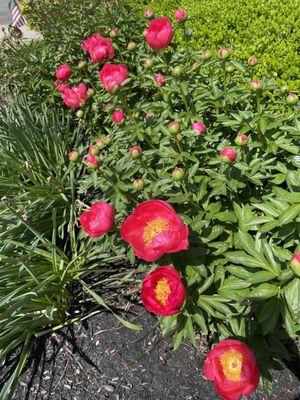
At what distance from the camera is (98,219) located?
1500 mm

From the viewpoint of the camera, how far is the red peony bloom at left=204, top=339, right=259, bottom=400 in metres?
1.22

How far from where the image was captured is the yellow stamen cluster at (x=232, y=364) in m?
1.24

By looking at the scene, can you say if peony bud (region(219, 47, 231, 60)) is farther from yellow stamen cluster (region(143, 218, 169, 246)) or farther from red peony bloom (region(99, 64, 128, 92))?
yellow stamen cluster (region(143, 218, 169, 246))

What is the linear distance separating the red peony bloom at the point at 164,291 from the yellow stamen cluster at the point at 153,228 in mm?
111

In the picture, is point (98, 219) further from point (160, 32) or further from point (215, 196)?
point (160, 32)

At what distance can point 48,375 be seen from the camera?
2.04 metres

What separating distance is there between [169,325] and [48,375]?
817 mm

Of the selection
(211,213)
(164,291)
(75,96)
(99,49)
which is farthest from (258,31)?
(164,291)

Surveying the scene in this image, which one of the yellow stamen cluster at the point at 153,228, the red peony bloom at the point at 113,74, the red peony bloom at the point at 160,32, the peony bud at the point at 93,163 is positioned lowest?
the yellow stamen cluster at the point at 153,228

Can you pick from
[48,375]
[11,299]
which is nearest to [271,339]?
[48,375]

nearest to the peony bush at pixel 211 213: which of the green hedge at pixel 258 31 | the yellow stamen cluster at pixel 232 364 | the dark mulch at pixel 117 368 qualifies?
the yellow stamen cluster at pixel 232 364

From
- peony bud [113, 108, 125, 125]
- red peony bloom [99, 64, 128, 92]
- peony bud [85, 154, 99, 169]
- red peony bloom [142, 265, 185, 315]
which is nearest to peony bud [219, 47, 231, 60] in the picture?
red peony bloom [99, 64, 128, 92]

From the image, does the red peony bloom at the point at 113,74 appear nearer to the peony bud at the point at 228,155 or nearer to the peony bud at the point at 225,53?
the peony bud at the point at 225,53

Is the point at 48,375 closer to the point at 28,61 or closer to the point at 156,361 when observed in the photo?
the point at 156,361
